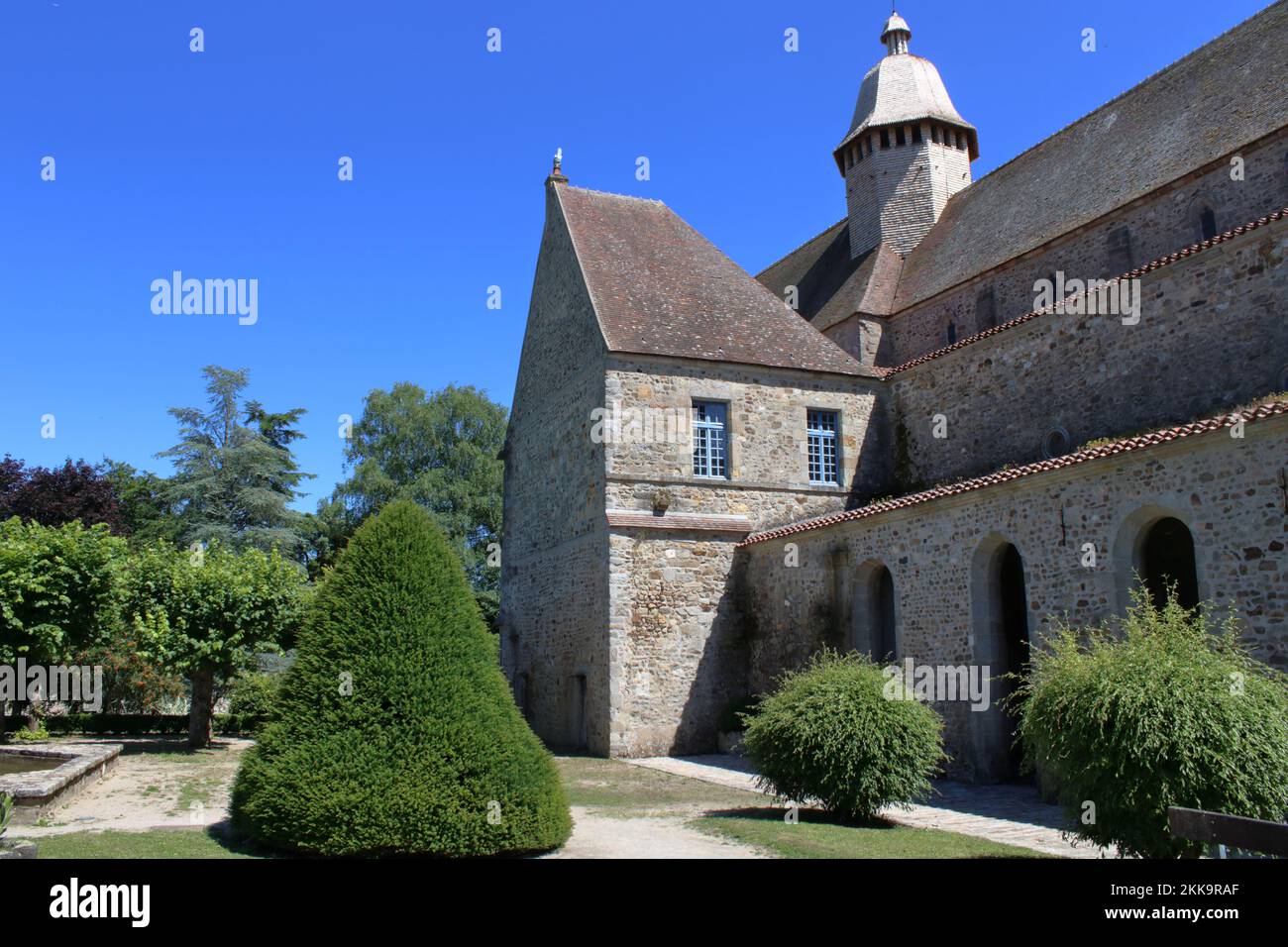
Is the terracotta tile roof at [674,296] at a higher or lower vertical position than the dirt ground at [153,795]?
higher

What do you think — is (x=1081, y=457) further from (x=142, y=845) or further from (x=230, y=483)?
(x=230, y=483)

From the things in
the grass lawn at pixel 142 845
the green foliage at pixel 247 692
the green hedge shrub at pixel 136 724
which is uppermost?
the grass lawn at pixel 142 845

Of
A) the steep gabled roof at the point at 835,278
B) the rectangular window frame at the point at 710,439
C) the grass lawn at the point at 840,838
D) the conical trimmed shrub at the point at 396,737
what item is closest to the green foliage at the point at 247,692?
the rectangular window frame at the point at 710,439

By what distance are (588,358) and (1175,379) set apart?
12.0 metres

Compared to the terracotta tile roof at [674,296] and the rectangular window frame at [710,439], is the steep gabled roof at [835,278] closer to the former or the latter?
the terracotta tile roof at [674,296]

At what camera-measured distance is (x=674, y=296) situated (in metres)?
23.6

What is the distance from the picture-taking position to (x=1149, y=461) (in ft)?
39.9

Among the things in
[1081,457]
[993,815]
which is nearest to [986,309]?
[1081,457]

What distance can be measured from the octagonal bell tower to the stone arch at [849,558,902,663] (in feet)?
50.2

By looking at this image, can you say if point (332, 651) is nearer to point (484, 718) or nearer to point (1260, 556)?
point (484, 718)

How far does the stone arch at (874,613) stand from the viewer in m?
17.6

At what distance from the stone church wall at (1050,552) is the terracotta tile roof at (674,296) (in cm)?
536

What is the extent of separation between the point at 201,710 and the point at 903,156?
25.6 metres
